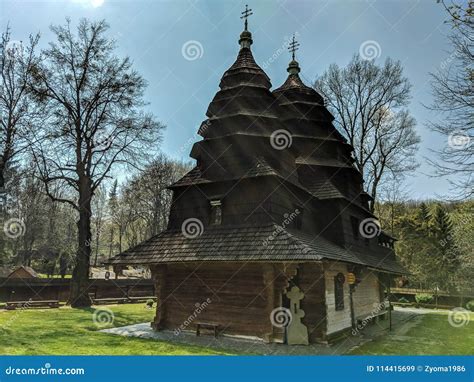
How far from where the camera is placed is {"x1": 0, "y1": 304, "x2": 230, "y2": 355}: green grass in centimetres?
1035

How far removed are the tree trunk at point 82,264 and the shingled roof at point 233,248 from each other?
821 centimetres

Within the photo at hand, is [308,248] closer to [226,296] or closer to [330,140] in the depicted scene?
[226,296]

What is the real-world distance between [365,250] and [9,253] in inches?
1469

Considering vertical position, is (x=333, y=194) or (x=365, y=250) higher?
(x=333, y=194)

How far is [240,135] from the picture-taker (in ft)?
50.1

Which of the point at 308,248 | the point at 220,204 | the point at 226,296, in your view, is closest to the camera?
the point at 308,248

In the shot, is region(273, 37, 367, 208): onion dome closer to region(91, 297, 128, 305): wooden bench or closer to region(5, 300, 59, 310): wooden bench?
region(5, 300, 59, 310): wooden bench

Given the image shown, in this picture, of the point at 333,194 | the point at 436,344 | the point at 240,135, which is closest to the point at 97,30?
the point at 240,135

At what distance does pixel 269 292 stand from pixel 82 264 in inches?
Answer: 551

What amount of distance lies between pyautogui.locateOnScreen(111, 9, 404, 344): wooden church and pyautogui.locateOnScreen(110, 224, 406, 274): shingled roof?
0.14 feet

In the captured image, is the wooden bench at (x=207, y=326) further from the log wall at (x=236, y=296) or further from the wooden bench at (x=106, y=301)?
the wooden bench at (x=106, y=301)

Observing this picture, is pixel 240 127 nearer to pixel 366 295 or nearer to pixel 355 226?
pixel 355 226

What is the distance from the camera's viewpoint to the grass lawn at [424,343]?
38.7ft

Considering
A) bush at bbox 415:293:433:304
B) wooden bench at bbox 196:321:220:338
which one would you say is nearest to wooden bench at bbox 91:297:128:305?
wooden bench at bbox 196:321:220:338
